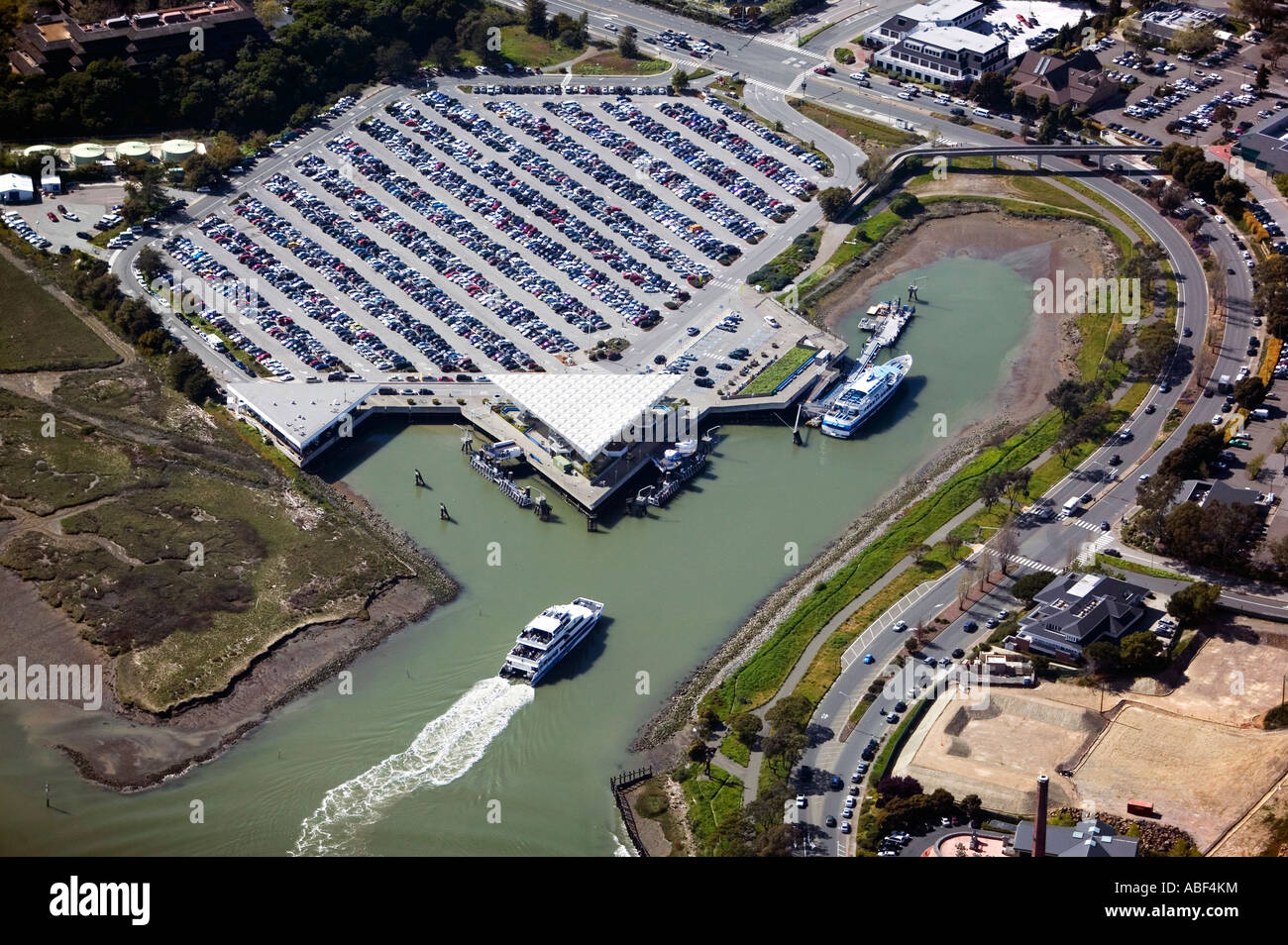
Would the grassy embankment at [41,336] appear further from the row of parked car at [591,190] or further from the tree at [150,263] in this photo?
the row of parked car at [591,190]

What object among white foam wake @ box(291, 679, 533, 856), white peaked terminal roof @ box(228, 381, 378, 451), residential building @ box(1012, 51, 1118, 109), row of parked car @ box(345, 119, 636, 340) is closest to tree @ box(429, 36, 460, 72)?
row of parked car @ box(345, 119, 636, 340)

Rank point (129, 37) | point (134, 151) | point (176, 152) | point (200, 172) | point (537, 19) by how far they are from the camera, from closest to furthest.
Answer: point (200, 172) → point (134, 151) → point (176, 152) → point (129, 37) → point (537, 19)

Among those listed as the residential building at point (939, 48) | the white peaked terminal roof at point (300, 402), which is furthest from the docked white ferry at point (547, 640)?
the residential building at point (939, 48)

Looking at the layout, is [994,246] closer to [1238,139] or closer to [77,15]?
[1238,139]

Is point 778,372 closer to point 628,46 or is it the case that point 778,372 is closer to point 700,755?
point 700,755

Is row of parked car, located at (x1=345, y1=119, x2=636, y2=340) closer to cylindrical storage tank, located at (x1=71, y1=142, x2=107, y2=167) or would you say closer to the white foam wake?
cylindrical storage tank, located at (x1=71, y1=142, x2=107, y2=167)

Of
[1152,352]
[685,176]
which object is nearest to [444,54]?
[685,176]

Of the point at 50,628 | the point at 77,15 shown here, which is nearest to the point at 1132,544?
the point at 50,628
